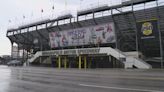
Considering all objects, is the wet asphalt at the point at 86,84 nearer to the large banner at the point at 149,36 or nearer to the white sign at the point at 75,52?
the large banner at the point at 149,36

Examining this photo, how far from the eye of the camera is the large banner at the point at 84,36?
51000 mm

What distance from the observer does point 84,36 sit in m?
55.7

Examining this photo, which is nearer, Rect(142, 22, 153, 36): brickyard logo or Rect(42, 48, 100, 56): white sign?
Rect(142, 22, 153, 36): brickyard logo

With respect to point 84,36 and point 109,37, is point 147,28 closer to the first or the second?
point 109,37

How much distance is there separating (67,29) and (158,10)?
24886mm

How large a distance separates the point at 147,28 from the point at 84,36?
17.0 meters

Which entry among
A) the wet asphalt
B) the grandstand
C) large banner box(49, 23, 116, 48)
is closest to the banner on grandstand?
the grandstand

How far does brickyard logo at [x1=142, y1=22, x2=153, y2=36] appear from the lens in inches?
1711

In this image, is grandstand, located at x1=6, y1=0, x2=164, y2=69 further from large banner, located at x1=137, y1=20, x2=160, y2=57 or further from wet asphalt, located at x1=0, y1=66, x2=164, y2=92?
wet asphalt, located at x1=0, y1=66, x2=164, y2=92

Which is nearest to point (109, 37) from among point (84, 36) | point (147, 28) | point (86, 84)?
point (84, 36)

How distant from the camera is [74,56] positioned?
179 ft

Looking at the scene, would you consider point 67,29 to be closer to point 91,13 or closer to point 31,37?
point 91,13

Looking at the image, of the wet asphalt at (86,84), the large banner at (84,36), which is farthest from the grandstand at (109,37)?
the wet asphalt at (86,84)

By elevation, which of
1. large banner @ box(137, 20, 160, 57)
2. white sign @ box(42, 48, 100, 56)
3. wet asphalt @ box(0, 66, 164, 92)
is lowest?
wet asphalt @ box(0, 66, 164, 92)
